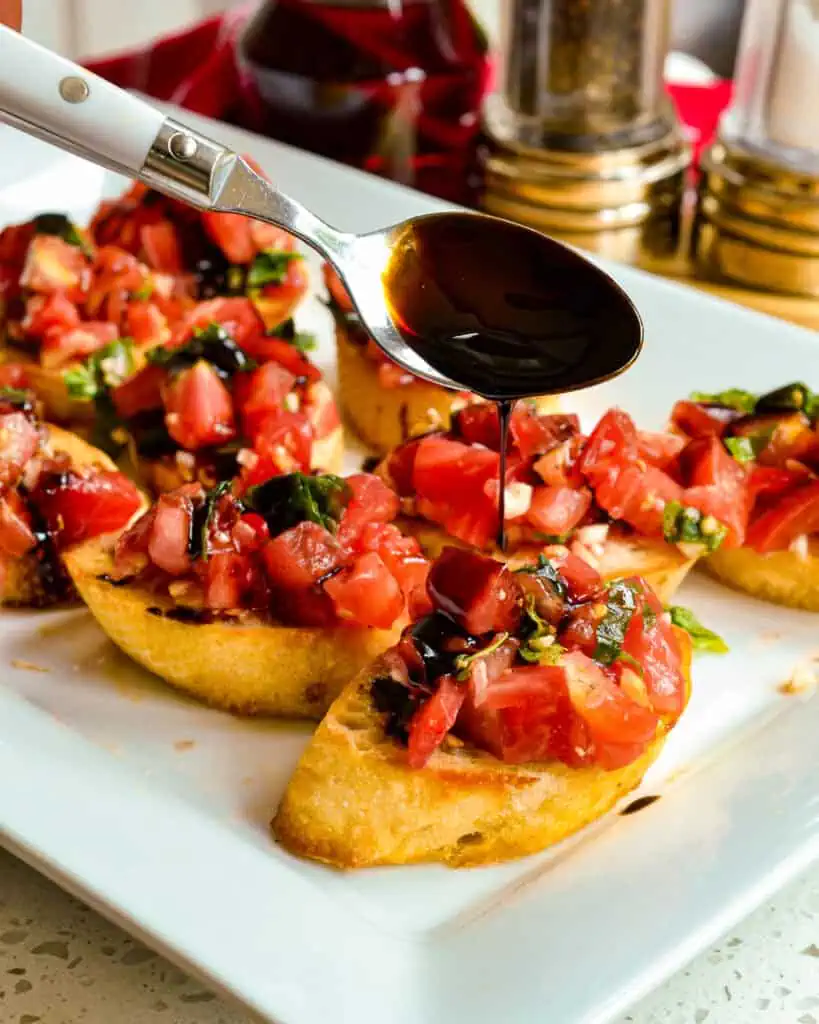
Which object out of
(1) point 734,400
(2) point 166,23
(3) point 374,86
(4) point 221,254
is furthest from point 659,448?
(2) point 166,23

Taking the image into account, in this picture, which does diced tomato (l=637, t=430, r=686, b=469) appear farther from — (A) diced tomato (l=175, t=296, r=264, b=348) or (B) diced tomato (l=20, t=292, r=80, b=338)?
(B) diced tomato (l=20, t=292, r=80, b=338)

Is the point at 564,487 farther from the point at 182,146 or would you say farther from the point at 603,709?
the point at 182,146

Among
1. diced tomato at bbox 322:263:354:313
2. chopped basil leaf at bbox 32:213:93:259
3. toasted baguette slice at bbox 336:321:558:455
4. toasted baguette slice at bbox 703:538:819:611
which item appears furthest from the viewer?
chopped basil leaf at bbox 32:213:93:259

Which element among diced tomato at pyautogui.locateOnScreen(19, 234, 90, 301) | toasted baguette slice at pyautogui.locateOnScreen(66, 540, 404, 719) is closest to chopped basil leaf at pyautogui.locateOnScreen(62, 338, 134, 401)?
diced tomato at pyautogui.locateOnScreen(19, 234, 90, 301)

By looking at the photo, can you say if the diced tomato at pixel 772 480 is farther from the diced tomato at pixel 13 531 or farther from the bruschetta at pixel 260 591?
the diced tomato at pixel 13 531

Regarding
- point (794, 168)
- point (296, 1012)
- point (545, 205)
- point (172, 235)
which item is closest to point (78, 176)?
point (172, 235)
